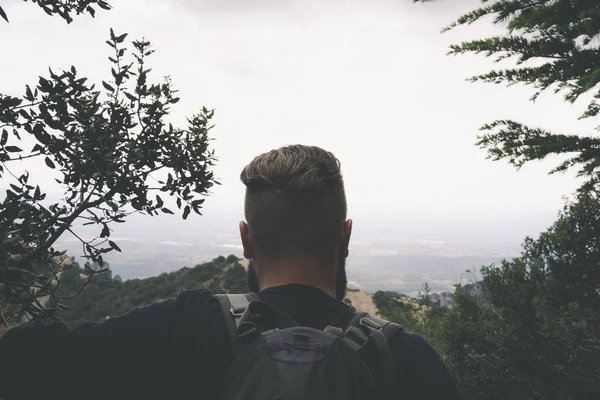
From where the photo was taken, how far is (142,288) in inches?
1596

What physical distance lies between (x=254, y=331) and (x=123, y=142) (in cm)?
250

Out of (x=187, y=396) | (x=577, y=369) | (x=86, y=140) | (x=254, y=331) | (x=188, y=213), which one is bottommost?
(x=577, y=369)

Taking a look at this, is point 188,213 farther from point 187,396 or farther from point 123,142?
point 187,396

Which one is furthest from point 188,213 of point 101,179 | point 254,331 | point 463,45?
point 463,45

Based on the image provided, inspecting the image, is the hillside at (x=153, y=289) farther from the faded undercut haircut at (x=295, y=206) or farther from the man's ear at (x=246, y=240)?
the faded undercut haircut at (x=295, y=206)

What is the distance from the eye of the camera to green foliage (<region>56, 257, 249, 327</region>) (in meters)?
34.8

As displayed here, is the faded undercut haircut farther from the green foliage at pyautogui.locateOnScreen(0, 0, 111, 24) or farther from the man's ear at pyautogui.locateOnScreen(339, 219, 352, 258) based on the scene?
the green foliage at pyautogui.locateOnScreen(0, 0, 111, 24)

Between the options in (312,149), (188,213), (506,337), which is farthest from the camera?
(506,337)

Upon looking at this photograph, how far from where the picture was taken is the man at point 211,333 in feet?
4.71

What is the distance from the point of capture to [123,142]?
3.33m

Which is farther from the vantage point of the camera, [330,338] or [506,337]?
[506,337]

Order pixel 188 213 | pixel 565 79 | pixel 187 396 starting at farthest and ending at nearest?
pixel 565 79 → pixel 188 213 → pixel 187 396

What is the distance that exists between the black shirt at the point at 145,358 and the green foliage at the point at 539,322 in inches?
564

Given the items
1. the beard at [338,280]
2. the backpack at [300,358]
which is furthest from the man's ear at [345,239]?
the backpack at [300,358]
